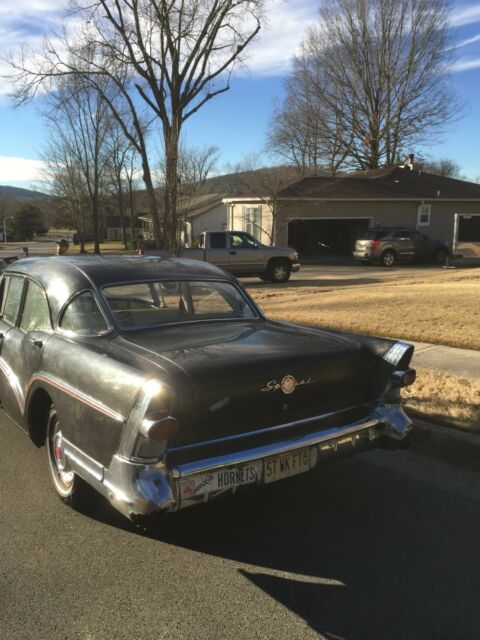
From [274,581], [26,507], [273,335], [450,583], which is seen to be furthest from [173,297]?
[450,583]

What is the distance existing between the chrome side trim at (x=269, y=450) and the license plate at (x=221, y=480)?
0.12 ft

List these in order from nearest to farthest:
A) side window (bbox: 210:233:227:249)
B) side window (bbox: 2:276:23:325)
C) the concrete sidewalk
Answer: side window (bbox: 2:276:23:325), the concrete sidewalk, side window (bbox: 210:233:227:249)

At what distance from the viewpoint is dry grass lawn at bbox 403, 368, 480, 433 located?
189 inches

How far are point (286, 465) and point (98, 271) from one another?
6.55ft

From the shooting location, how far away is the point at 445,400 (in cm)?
531

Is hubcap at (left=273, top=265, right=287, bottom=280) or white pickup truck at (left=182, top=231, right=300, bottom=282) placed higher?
white pickup truck at (left=182, top=231, right=300, bottom=282)

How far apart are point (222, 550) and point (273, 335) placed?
1.42m

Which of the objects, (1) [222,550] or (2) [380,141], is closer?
(1) [222,550]

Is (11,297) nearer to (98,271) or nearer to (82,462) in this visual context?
(98,271)

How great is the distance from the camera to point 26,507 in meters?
3.66

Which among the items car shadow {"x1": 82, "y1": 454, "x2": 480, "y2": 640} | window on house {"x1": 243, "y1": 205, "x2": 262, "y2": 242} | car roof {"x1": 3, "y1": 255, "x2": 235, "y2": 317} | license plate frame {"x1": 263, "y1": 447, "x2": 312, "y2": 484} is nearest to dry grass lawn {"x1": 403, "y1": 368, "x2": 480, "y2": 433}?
car shadow {"x1": 82, "y1": 454, "x2": 480, "y2": 640}

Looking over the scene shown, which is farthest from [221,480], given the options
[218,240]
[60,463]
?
[218,240]

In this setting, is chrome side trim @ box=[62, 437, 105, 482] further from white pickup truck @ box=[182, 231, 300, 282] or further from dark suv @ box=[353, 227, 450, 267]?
dark suv @ box=[353, 227, 450, 267]

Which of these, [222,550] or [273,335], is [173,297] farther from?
[222,550]
